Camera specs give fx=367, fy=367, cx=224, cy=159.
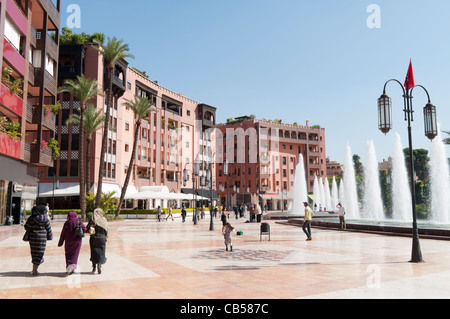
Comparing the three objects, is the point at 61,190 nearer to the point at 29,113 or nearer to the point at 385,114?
the point at 29,113

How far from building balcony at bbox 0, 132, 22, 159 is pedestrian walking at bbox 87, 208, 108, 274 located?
53.3 ft

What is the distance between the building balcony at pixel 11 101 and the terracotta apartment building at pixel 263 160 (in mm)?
58149

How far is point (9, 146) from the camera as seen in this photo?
2295 centimetres

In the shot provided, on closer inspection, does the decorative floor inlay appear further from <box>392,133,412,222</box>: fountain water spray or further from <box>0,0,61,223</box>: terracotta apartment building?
<box>392,133,412,222</box>: fountain water spray

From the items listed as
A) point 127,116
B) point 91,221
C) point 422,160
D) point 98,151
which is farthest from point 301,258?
point 422,160

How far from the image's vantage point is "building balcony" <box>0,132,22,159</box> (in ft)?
71.8

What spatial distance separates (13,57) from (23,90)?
2.66 meters

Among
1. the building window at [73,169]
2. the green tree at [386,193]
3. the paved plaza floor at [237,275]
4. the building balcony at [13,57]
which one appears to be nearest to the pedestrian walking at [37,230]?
the paved plaza floor at [237,275]

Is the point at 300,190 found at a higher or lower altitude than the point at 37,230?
higher

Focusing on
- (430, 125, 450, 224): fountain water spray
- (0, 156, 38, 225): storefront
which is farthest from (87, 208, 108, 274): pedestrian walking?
(430, 125, 450, 224): fountain water spray

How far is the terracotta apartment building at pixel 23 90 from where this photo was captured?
22719 mm

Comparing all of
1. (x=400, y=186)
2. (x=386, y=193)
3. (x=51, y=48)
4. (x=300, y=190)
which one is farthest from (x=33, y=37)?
(x=386, y=193)

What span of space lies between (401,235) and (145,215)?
29.1 metres

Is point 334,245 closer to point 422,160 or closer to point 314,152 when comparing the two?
point 314,152
